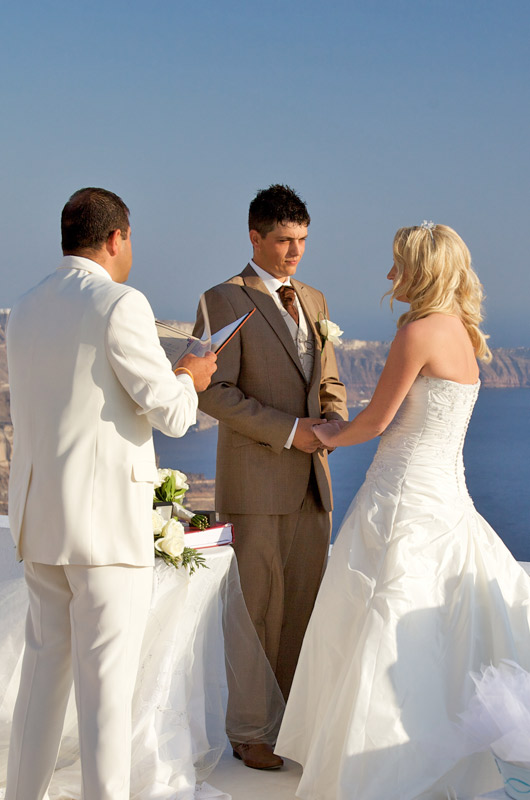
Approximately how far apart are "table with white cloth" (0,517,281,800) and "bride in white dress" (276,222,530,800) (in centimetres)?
23

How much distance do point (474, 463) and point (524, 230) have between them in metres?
2.27

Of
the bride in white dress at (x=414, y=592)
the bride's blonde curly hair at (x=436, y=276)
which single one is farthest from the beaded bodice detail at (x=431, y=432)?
the bride's blonde curly hair at (x=436, y=276)

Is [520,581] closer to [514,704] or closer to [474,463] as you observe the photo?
[514,704]

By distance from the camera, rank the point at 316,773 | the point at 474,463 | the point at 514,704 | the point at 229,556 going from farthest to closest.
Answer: the point at 474,463 → the point at 229,556 → the point at 316,773 → the point at 514,704

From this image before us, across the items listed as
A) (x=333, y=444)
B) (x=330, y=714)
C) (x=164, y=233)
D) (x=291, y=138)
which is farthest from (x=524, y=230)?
(x=330, y=714)

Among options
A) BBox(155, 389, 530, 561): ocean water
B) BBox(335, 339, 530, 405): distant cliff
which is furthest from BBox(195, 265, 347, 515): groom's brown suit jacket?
BBox(155, 389, 530, 561): ocean water

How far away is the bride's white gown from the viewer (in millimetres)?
2354

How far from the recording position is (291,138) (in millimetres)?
7164

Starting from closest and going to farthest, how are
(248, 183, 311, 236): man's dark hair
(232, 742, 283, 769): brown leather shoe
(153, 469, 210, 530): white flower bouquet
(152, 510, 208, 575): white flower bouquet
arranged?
1. (152, 510, 208, 575): white flower bouquet
2. (153, 469, 210, 530): white flower bouquet
3. (232, 742, 283, 769): brown leather shoe
4. (248, 183, 311, 236): man's dark hair

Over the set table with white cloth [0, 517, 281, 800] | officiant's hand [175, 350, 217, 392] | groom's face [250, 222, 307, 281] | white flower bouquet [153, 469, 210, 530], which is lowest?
table with white cloth [0, 517, 281, 800]

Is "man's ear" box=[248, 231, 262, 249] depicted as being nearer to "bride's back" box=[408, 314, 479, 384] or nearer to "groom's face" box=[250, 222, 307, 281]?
"groom's face" box=[250, 222, 307, 281]

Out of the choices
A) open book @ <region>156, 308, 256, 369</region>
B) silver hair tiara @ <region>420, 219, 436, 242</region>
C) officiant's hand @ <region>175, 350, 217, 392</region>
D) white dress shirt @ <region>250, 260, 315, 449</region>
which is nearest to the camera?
officiant's hand @ <region>175, 350, 217, 392</region>

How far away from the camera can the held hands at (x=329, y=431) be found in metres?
2.79

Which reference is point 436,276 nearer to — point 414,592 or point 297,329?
point 297,329
